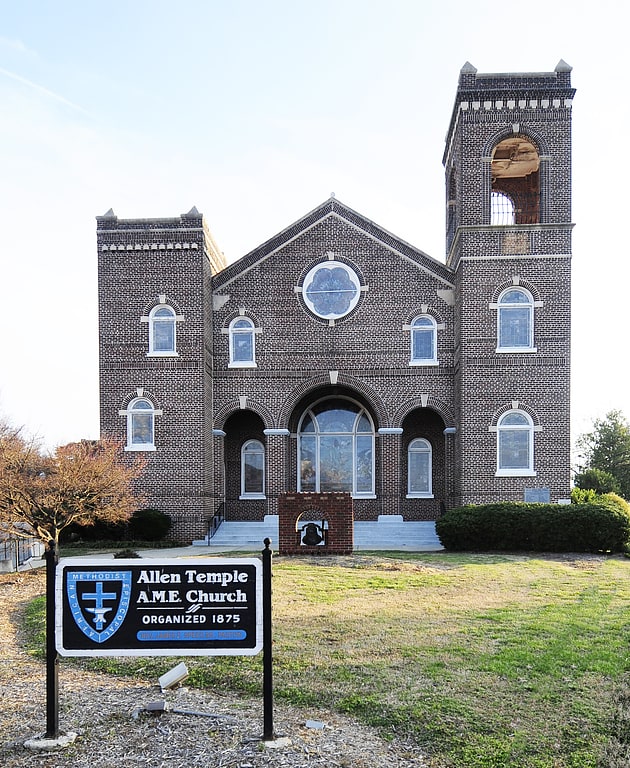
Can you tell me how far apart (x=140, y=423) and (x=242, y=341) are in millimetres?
4155

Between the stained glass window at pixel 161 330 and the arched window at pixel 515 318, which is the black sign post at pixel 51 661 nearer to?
the stained glass window at pixel 161 330

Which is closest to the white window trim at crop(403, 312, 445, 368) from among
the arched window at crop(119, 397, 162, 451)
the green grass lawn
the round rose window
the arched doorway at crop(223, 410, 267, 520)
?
the round rose window

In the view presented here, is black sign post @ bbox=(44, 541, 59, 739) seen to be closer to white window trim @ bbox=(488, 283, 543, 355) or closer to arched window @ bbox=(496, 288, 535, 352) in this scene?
white window trim @ bbox=(488, 283, 543, 355)

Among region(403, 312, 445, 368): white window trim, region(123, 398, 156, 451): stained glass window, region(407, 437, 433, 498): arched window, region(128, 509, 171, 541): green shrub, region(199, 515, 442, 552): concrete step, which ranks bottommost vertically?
region(199, 515, 442, 552): concrete step

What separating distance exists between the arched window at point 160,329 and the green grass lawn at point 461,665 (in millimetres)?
10907

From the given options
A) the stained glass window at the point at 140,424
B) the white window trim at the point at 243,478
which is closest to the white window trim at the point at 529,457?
the white window trim at the point at 243,478

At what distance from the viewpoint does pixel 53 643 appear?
17.4 feet

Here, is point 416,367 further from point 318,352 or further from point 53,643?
point 53,643

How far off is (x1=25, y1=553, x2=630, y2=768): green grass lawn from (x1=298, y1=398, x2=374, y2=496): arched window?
1020 cm

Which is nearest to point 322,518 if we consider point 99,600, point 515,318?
point 515,318

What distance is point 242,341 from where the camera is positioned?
2169 centimetres

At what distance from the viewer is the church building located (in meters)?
19.8

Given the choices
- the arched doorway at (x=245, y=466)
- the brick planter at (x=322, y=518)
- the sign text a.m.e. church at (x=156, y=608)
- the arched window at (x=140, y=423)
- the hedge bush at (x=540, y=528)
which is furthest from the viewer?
the arched doorway at (x=245, y=466)

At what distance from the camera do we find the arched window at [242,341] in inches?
851
